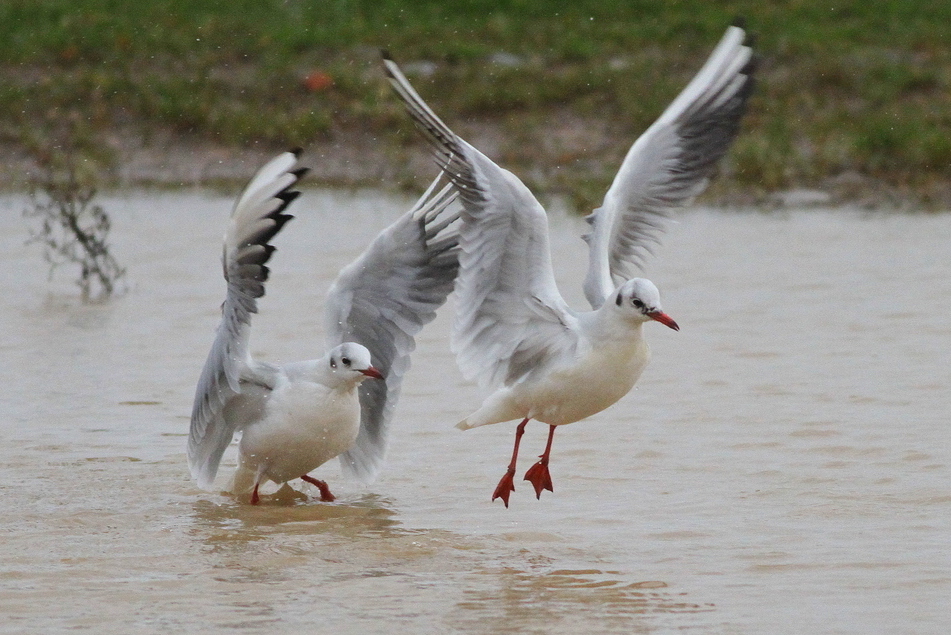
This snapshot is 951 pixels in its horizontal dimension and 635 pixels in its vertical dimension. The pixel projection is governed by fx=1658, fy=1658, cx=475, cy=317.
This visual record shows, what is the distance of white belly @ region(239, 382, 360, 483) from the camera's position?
6336mm

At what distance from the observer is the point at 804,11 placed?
1916cm

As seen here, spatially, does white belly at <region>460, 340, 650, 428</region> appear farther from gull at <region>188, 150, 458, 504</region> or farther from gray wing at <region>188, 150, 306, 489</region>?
gray wing at <region>188, 150, 306, 489</region>

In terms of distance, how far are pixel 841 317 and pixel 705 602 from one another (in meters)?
5.48

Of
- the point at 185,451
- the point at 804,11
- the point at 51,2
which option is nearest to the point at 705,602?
the point at 185,451

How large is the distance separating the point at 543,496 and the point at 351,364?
0.97m

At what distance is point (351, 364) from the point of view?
6285mm

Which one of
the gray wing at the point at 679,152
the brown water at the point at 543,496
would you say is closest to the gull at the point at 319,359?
the brown water at the point at 543,496

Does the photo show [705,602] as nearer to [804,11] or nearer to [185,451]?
[185,451]

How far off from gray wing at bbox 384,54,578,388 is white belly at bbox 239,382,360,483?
55cm

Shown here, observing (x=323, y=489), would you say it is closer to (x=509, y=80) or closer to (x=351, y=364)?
(x=351, y=364)

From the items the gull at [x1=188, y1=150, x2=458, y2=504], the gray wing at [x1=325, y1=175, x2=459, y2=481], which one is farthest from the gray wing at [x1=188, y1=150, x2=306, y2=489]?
the gray wing at [x1=325, y1=175, x2=459, y2=481]

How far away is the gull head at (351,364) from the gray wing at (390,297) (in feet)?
1.56

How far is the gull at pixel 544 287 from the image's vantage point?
6094 millimetres

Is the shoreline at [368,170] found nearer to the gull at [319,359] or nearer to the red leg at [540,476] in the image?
the gull at [319,359]
